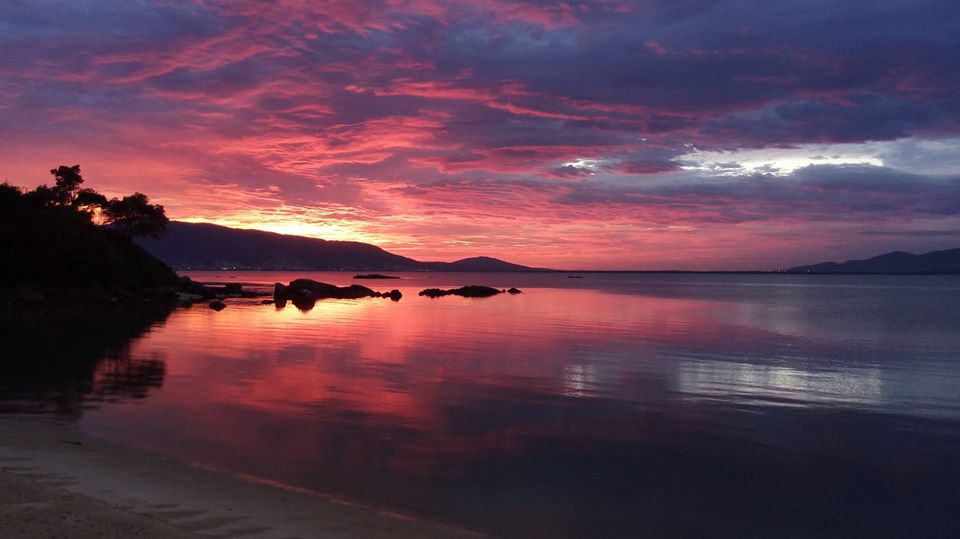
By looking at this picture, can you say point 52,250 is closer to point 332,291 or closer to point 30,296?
point 30,296

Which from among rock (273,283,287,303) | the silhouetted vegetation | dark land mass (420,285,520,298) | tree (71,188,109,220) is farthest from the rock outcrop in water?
tree (71,188,109,220)

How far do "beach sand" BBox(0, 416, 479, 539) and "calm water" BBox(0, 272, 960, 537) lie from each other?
97cm

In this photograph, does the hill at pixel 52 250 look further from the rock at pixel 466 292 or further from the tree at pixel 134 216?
the rock at pixel 466 292

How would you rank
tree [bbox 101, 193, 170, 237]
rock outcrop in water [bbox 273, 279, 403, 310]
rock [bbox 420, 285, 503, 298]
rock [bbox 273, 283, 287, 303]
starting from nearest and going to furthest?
rock [bbox 273, 283, 287, 303] < rock outcrop in water [bbox 273, 279, 403, 310] < tree [bbox 101, 193, 170, 237] < rock [bbox 420, 285, 503, 298]

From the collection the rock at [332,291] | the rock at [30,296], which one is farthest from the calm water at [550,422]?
the rock at [332,291]

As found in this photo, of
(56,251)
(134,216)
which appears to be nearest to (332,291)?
(134,216)

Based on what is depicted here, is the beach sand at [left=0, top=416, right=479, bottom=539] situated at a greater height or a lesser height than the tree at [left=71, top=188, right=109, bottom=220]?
lesser

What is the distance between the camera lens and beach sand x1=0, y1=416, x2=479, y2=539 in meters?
8.29

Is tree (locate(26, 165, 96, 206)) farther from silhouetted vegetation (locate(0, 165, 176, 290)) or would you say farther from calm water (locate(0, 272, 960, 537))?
calm water (locate(0, 272, 960, 537))

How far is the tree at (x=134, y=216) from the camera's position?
90750 mm

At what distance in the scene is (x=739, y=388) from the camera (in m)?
23.3

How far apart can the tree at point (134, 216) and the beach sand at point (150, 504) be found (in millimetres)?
88918

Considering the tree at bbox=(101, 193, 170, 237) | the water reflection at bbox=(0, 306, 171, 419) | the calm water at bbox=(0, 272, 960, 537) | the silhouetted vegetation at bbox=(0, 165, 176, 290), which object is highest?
the tree at bbox=(101, 193, 170, 237)

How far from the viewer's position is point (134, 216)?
9131 cm
